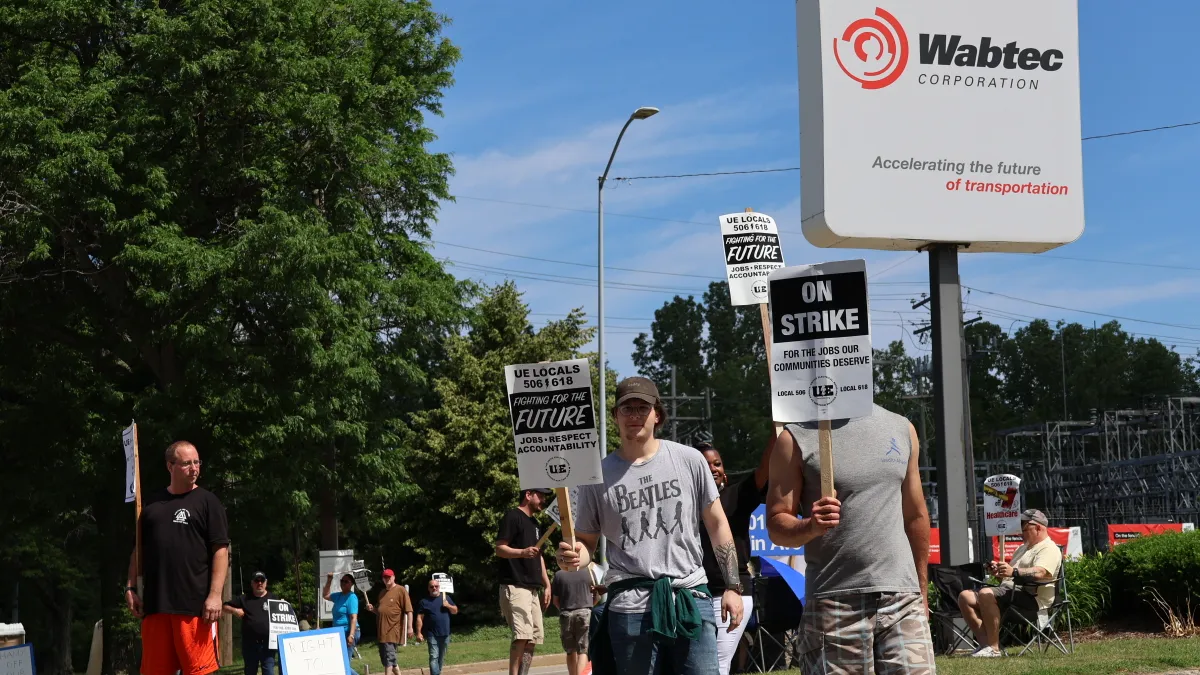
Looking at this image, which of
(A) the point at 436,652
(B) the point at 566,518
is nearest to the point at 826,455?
(B) the point at 566,518

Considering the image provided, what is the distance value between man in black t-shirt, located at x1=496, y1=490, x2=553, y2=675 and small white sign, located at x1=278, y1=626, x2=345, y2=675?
150cm

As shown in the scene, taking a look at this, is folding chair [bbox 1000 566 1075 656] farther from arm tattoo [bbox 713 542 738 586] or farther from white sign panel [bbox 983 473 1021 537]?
arm tattoo [bbox 713 542 738 586]

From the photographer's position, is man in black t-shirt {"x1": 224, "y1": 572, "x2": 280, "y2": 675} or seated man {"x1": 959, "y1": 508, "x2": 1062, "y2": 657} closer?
seated man {"x1": 959, "y1": 508, "x2": 1062, "y2": 657}

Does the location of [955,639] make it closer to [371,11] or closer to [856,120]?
[856,120]

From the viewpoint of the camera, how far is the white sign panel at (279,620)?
17.4 metres

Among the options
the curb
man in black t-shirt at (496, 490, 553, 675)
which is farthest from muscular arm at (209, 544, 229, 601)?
the curb

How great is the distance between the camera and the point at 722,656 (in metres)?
8.99

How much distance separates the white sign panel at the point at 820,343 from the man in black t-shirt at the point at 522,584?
6.43 m

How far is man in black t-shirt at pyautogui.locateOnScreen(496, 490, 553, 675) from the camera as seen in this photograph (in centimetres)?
1194

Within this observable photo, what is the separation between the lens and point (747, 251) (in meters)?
10.2

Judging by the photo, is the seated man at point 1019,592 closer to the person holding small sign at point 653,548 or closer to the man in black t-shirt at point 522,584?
the man in black t-shirt at point 522,584

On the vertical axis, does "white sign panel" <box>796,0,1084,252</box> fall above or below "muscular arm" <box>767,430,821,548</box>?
above

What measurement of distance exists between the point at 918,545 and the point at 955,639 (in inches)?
357

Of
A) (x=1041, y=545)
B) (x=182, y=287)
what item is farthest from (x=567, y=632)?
(x=182, y=287)
